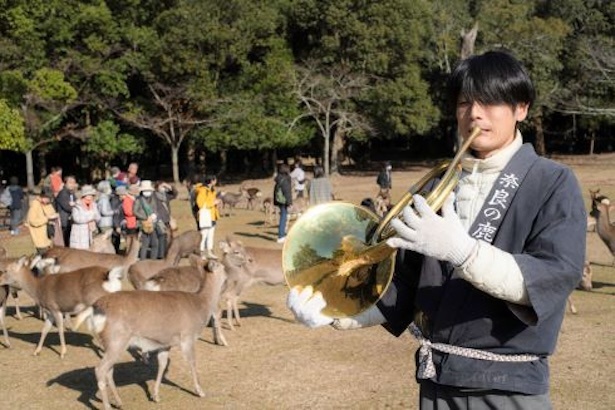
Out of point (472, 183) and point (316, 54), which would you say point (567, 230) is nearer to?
point (472, 183)

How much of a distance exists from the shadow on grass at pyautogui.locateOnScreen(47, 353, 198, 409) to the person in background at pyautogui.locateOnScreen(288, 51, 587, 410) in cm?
459

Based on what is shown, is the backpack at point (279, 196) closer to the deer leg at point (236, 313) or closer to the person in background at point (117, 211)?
the person in background at point (117, 211)

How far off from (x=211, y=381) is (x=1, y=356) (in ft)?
8.43

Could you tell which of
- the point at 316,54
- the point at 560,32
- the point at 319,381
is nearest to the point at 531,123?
the point at 560,32

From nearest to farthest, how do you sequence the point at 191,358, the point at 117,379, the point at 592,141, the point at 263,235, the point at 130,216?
the point at 191,358, the point at 117,379, the point at 130,216, the point at 263,235, the point at 592,141

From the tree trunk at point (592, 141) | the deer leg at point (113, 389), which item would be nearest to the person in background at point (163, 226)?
the deer leg at point (113, 389)

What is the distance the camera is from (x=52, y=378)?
22.3 feet

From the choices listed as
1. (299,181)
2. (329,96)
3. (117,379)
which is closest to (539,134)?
(329,96)

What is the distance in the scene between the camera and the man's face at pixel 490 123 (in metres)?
2.12

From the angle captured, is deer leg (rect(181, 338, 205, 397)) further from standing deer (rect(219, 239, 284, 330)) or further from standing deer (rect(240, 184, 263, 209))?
standing deer (rect(240, 184, 263, 209))

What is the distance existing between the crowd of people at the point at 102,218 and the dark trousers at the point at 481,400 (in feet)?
28.4

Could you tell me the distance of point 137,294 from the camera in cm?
624

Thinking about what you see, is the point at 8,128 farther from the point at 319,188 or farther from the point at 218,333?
the point at 218,333

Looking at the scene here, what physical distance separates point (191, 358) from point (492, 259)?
16.1 feet
